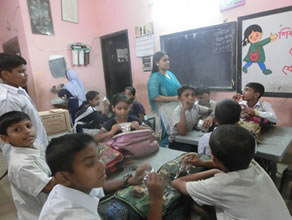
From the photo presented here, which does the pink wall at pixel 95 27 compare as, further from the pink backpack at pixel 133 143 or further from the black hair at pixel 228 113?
the pink backpack at pixel 133 143

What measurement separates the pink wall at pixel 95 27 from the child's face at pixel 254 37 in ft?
1.05

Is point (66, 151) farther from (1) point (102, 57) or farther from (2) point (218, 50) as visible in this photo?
(1) point (102, 57)

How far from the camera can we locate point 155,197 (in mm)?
812

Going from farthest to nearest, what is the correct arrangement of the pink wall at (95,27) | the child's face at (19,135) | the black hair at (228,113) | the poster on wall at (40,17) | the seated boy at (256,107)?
the poster on wall at (40,17) < the pink wall at (95,27) < the seated boy at (256,107) < the black hair at (228,113) < the child's face at (19,135)

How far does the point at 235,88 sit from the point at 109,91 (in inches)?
121

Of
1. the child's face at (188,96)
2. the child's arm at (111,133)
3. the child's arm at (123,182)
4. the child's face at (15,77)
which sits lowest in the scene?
the child's arm at (123,182)

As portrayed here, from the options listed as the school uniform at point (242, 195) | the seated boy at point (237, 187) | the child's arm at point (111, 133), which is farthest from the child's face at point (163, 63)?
the school uniform at point (242, 195)

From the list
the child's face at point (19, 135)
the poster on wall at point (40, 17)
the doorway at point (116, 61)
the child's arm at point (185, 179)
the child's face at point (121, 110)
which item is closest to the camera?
the child's arm at point (185, 179)

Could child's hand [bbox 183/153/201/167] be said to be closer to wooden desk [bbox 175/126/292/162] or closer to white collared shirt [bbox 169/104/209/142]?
wooden desk [bbox 175/126/292/162]

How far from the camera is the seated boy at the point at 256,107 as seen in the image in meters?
1.82

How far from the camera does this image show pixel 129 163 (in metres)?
1.28

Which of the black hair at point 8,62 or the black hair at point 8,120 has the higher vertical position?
the black hair at point 8,62

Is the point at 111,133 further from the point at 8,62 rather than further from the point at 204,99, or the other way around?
the point at 204,99

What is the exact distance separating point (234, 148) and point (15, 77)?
5.22 ft
